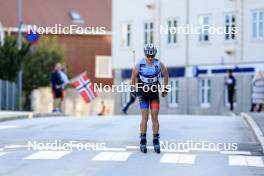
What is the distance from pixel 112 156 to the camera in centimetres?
1355

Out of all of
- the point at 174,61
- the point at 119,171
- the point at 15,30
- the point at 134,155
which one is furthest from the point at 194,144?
the point at 15,30

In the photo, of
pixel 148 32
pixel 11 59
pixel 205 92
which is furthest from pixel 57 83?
pixel 148 32

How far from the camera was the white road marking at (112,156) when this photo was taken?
1314cm

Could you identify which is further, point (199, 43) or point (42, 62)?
point (42, 62)

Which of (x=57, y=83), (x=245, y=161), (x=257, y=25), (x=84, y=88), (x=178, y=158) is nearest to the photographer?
(x=245, y=161)

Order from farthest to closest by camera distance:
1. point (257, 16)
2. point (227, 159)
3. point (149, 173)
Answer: point (257, 16)
point (227, 159)
point (149, 173)

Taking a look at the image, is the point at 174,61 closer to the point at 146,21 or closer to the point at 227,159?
the point at 146,21

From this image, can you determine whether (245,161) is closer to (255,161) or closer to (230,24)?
(255,161)

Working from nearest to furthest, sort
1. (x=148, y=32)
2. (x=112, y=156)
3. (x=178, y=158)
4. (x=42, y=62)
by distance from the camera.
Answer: (x=178, y=158) < (x=112, y=156) < (x=148, y=32) < (x=42, y=62)

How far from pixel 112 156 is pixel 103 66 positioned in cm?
5299

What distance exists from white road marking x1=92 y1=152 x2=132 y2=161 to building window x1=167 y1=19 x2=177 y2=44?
118 ft

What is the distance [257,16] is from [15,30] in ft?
73.6

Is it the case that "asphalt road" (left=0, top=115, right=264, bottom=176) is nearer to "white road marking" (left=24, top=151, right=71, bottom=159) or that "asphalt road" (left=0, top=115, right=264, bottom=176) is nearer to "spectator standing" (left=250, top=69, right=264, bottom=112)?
"white road marking" (left=24, top=151, right=71, bottom=159)

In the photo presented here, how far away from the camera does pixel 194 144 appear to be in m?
15.7
